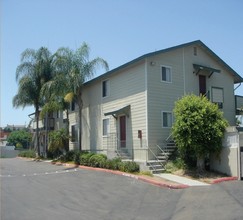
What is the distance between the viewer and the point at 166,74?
76.1ft

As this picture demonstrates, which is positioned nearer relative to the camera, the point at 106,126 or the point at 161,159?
the point at 161,159

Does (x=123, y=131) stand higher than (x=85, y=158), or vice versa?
(x=123, y=131)

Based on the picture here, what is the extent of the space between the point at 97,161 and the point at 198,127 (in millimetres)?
6943

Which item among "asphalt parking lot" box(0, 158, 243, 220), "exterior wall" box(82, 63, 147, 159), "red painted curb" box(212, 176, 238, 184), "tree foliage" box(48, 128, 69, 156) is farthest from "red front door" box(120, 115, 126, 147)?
"red painted curb" box(212, 176, 238, 184)

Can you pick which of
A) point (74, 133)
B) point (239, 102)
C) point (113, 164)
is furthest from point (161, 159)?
point (74, 133)

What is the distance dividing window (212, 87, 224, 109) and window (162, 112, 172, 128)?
459 cm

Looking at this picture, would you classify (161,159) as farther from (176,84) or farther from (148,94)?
(176,84)

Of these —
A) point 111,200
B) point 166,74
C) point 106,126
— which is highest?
point 166,74

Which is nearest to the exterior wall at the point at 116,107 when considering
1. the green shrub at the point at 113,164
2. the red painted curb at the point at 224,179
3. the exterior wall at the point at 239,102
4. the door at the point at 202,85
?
the green shrub at the point at 113,164

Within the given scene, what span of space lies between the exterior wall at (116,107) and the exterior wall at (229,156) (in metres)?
4.67

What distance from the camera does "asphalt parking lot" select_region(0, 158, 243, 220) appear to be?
1105 cm

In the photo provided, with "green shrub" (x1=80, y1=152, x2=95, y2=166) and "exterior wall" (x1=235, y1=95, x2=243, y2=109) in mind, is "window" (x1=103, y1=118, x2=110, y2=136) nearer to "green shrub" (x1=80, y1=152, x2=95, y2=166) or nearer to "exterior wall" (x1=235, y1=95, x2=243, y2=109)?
"green shrub" (x1=80, y1=152, x2=95, y2=166)

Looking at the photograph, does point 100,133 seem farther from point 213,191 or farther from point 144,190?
point 213,191

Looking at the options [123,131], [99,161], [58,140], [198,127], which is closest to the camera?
[198,127]
